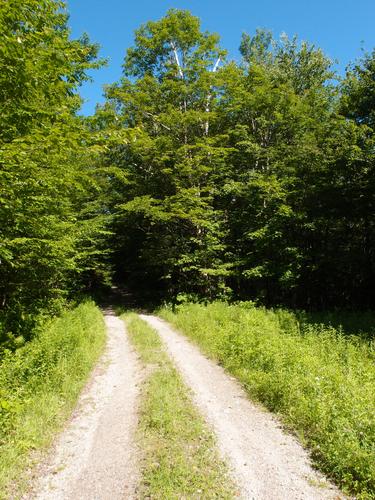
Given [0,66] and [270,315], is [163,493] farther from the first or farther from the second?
[270,315]

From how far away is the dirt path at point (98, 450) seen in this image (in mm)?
4629

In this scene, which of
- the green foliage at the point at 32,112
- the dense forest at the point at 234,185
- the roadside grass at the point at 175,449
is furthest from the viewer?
the dense forest at the point at 234,185

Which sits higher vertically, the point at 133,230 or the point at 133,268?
the point at 133,230

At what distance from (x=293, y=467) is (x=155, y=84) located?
79.6 ft

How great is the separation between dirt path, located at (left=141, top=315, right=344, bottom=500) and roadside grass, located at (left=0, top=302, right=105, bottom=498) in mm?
2844

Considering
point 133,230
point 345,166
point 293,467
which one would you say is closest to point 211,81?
point 345,166

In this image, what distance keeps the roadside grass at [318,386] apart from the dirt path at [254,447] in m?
0.26

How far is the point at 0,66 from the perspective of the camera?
17.1ft

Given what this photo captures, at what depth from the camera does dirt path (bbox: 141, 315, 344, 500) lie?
452 centimetres

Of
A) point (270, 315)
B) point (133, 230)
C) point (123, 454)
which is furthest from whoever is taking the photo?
point (133, 230)

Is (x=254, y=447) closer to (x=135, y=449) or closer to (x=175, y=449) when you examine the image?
(x=175, y=449)

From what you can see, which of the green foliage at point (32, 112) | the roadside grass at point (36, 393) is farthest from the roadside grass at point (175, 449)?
the green foliage at point (32, 112)


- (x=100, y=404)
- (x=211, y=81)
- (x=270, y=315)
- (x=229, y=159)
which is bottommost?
(x=100, y=404)

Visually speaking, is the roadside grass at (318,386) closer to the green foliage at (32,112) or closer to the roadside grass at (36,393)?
the roadside grass at (36,393)
